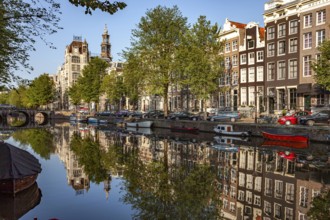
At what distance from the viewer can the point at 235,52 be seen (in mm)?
59062

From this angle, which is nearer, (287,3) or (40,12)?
(40,12)

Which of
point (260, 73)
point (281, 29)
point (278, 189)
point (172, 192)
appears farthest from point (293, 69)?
Result: point (172, 192)

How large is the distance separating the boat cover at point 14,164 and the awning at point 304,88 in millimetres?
36917

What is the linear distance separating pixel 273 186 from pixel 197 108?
1875 inches

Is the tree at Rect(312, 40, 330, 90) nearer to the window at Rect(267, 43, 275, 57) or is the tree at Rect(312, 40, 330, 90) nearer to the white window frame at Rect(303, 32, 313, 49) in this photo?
the white window frame at Rect(303, 32, 313, 49)

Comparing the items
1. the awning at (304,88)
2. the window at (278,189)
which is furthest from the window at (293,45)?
the window at (278,189)

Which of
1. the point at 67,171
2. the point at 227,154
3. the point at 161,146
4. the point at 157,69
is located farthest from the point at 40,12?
the point at 157,69

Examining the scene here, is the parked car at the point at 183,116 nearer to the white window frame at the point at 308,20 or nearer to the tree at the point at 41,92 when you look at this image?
the white window frame at the point at 308,20

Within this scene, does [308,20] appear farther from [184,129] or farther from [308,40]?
[184,129]

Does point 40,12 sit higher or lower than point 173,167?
higher

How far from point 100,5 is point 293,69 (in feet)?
153

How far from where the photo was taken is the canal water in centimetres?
1455

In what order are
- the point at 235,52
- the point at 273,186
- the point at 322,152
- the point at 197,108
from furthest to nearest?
the point at 197,108, the point at 235,52, the point at 322,152, the point at 273,186

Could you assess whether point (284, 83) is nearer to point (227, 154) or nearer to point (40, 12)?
point (227, 154)
